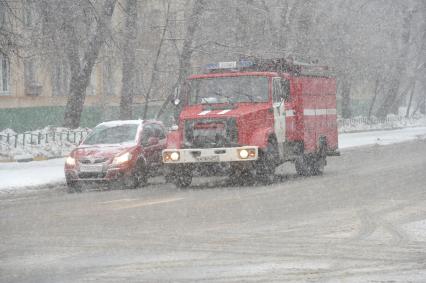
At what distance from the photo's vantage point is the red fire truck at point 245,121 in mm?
20109

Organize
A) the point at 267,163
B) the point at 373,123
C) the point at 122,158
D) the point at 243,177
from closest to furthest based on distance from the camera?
1. the point at 267,163
2. the point at 122,158
3. the point at 243,177
4. the point at 373,123

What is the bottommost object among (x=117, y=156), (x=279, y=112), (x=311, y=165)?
(x=311, y=165)

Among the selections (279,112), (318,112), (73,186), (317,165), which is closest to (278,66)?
(279,112)

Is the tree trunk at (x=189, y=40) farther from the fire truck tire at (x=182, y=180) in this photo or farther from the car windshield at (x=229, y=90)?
the fire truck tire at (x=182, y=180)

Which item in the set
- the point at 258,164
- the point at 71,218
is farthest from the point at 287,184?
the point at 71,218

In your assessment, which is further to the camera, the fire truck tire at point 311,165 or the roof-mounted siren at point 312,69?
the fire truck tire at point 311,165

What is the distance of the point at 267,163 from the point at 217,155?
125 cm

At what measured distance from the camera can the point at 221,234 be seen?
12219 millimetres

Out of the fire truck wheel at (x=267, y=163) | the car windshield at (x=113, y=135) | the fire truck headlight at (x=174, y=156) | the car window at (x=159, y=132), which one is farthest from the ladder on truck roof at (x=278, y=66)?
the fire truck headlight at (x=174, y=156)

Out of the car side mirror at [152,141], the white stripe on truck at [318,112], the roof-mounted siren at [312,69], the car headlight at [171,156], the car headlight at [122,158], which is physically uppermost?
the roof-mounted siren at [312,69]

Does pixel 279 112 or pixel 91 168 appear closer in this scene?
pixel 91 168

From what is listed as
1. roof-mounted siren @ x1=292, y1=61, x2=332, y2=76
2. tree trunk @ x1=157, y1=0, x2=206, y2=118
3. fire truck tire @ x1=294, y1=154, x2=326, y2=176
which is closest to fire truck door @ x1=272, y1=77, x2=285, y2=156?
roof-mounted siren @ x1=292, y1=61, x2=332, y2=76

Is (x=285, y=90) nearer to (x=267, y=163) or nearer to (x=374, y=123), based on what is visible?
(x=267, y=163)

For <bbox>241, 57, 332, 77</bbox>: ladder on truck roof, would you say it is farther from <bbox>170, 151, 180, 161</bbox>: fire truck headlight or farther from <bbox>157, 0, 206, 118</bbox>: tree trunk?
<bbox>157, 0, 206, 118</bbox>: tree trunk
